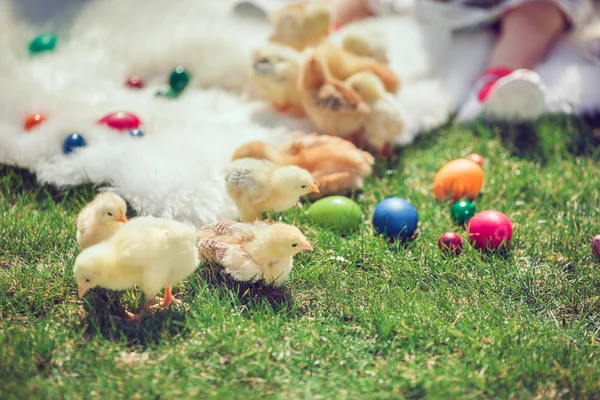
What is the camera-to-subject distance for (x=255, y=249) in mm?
1780

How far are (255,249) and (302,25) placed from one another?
4.65ft

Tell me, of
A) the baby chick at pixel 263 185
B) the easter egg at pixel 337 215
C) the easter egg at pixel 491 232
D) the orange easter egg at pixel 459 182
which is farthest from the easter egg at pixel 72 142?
the easter egg at pixel 491 232

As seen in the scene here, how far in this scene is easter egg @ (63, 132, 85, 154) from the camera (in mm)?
2352

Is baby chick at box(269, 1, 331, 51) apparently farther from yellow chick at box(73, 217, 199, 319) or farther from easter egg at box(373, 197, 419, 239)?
yellow chick at box(73, 217, 199, 319)

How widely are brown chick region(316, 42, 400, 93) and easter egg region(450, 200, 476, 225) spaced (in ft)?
2.36

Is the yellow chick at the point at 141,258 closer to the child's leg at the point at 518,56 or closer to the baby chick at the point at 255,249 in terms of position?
the baby chick at the point at 255,249

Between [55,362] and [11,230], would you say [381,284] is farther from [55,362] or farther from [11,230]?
[11,230]

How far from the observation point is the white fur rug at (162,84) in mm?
2221

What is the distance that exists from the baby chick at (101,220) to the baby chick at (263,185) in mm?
374

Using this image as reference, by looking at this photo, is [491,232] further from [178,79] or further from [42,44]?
[42,44]

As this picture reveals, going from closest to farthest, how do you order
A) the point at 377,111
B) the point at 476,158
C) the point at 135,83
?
the point at 377,111 < the point at 476,158 < the point at 135,83

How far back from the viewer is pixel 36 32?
130 inches

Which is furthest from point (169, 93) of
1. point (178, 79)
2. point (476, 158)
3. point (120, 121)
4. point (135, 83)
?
point (476, 158)

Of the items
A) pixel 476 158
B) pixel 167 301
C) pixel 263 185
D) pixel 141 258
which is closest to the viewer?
pixel 141 258
